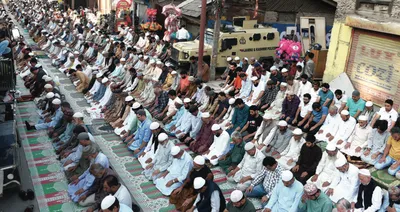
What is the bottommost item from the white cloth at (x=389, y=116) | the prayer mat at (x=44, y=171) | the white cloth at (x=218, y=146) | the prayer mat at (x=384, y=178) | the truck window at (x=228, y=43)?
the prayer mat at (x=44, y=171)

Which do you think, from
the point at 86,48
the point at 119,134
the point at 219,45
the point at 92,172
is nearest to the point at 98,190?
the point at 92,172

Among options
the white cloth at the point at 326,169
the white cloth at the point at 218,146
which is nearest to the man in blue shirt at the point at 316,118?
the white cloth at the point at 326,169

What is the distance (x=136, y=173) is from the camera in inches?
276

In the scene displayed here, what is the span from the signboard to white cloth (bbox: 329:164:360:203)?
16.8ft

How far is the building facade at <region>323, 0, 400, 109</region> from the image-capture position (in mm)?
9831

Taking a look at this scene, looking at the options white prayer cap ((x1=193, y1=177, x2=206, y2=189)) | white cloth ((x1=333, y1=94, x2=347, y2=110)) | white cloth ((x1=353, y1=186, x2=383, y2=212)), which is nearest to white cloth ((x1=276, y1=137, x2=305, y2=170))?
white cloth ((x1=353, y1=186, x2=383, y2=212))

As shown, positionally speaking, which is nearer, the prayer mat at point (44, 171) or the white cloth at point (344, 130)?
the prayer mat at point (44, 171)

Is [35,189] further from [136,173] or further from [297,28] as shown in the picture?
[297,28]

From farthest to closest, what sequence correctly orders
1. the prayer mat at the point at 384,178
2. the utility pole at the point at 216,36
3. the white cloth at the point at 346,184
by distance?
the utility pole at the point at 216,36 < the prayer mat at the point at 384,178 < the white cloth at the point at 346,184

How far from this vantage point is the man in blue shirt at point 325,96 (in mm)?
8875

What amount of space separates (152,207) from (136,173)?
1.17m

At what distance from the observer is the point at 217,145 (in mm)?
7195

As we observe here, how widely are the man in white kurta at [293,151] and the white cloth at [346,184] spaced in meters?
1.00

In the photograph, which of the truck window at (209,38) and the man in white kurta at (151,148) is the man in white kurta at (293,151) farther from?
the truck window at (209,38)
